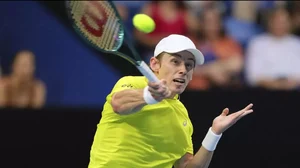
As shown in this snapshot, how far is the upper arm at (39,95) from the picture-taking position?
7593 millimetres

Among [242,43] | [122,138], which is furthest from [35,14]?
[122,138]

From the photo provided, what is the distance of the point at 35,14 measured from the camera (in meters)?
8.04

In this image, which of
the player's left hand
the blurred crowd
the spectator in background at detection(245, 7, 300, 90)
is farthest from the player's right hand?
the spectator in background at detection(245, 7, 300, 90)

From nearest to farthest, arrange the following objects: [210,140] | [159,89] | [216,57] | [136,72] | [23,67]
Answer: [159,89], [210,140], [136,72], [23,67], [216,57]

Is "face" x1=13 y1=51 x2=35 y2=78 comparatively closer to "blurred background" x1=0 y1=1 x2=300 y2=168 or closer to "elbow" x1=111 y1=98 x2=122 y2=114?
"blurred background" x1=0 y1=1 x2=300 y2=168

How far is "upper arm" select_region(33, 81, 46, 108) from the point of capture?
24.9ft

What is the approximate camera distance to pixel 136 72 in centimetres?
747

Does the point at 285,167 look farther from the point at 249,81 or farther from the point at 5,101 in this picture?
the point at 5,101

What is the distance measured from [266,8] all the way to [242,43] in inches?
19.0

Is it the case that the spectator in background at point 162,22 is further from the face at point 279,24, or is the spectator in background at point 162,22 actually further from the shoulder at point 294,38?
the shoulder at point 294,38

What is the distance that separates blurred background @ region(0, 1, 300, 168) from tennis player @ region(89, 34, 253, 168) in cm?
200

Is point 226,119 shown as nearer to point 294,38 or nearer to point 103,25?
point 103,25

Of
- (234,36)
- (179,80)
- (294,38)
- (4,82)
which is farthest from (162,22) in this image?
(179,80)

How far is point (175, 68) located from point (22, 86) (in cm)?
345
